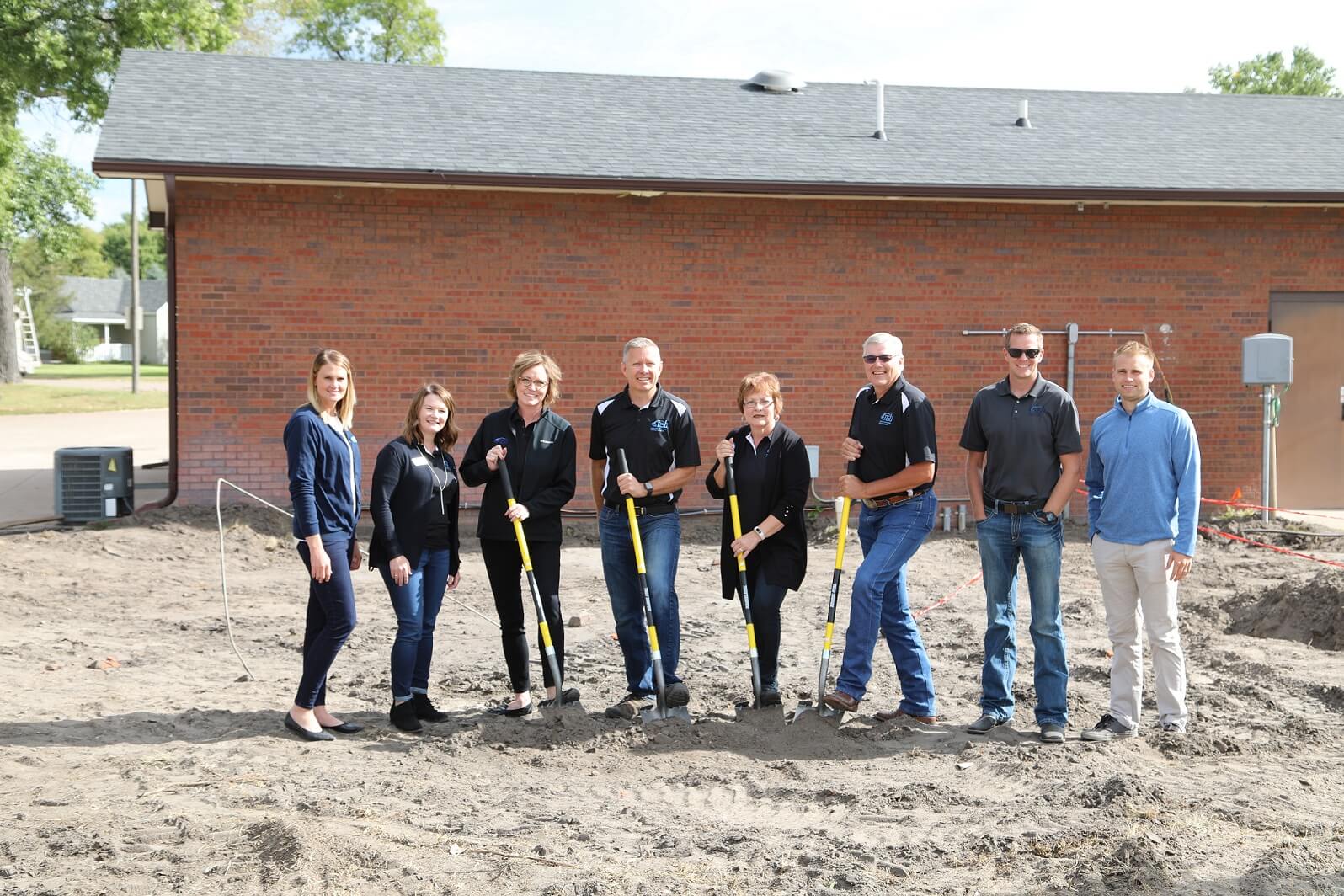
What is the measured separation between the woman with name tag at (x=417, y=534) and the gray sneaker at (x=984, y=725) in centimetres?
270

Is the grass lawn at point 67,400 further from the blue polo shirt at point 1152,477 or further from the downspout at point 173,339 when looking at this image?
the blue polo shirt at point 1152,477

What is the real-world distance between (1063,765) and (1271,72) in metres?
50.3

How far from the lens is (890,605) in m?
6.10

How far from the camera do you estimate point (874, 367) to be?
5984 millimetres

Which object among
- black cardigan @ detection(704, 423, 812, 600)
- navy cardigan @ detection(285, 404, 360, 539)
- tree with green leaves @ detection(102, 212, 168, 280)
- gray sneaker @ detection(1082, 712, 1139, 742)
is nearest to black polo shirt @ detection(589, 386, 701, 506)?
black cardigan @ detection(704, 423, 812, 600)

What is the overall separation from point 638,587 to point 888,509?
1.35m

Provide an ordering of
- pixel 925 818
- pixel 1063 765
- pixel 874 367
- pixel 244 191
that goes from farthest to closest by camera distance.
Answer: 1. pixel 244 191
2. pixel 874 367
3. pixel 1063 765
4. pixel 925 818

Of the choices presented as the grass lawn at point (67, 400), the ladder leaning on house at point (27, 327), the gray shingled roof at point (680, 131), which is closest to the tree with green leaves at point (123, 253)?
the ladder leaning on house at point (27, 327)

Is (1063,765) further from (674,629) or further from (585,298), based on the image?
(585,298)

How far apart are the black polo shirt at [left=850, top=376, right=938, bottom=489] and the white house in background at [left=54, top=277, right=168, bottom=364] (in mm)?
77764

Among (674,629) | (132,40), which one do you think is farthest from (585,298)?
(132,40)

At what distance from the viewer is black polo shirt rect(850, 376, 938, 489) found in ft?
19.3

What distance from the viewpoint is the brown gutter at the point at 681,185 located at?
11547 mm

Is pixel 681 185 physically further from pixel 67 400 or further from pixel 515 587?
pixel 67 400
